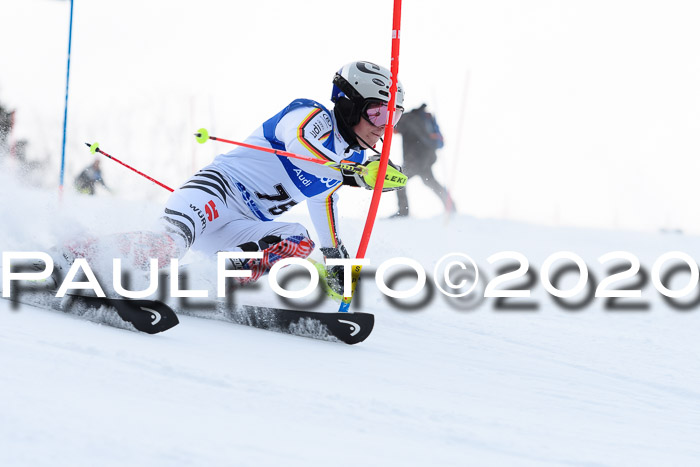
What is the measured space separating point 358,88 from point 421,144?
6312 millimetres

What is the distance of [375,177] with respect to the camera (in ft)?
11.4

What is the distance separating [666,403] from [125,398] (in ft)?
7.92

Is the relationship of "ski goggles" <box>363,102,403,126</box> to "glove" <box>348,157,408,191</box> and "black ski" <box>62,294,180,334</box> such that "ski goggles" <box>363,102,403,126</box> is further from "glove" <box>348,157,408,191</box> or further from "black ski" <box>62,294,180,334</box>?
"black ski" <box>62,294,180,334</box>

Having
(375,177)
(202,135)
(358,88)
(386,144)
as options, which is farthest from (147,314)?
(358,88)

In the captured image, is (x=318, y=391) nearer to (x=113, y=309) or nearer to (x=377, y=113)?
(x=113, y=309)

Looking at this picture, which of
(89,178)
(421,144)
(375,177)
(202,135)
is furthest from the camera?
(89,178)

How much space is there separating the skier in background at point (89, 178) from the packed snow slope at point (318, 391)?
241 inches

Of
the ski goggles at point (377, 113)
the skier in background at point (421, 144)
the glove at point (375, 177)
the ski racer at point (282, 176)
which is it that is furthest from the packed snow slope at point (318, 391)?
the skier in background at point (421, 144)

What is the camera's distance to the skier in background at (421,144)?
384 inches

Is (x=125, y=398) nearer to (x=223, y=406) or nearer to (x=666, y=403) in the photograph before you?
(x=223, y=406)

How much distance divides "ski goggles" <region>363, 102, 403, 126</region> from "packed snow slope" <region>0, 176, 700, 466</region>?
1093mm

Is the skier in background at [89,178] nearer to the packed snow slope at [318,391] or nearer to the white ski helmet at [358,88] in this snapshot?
the packed snow slope at [318,391]

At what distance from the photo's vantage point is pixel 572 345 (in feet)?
15.1

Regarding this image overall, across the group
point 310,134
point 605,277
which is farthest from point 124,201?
point 605,277
